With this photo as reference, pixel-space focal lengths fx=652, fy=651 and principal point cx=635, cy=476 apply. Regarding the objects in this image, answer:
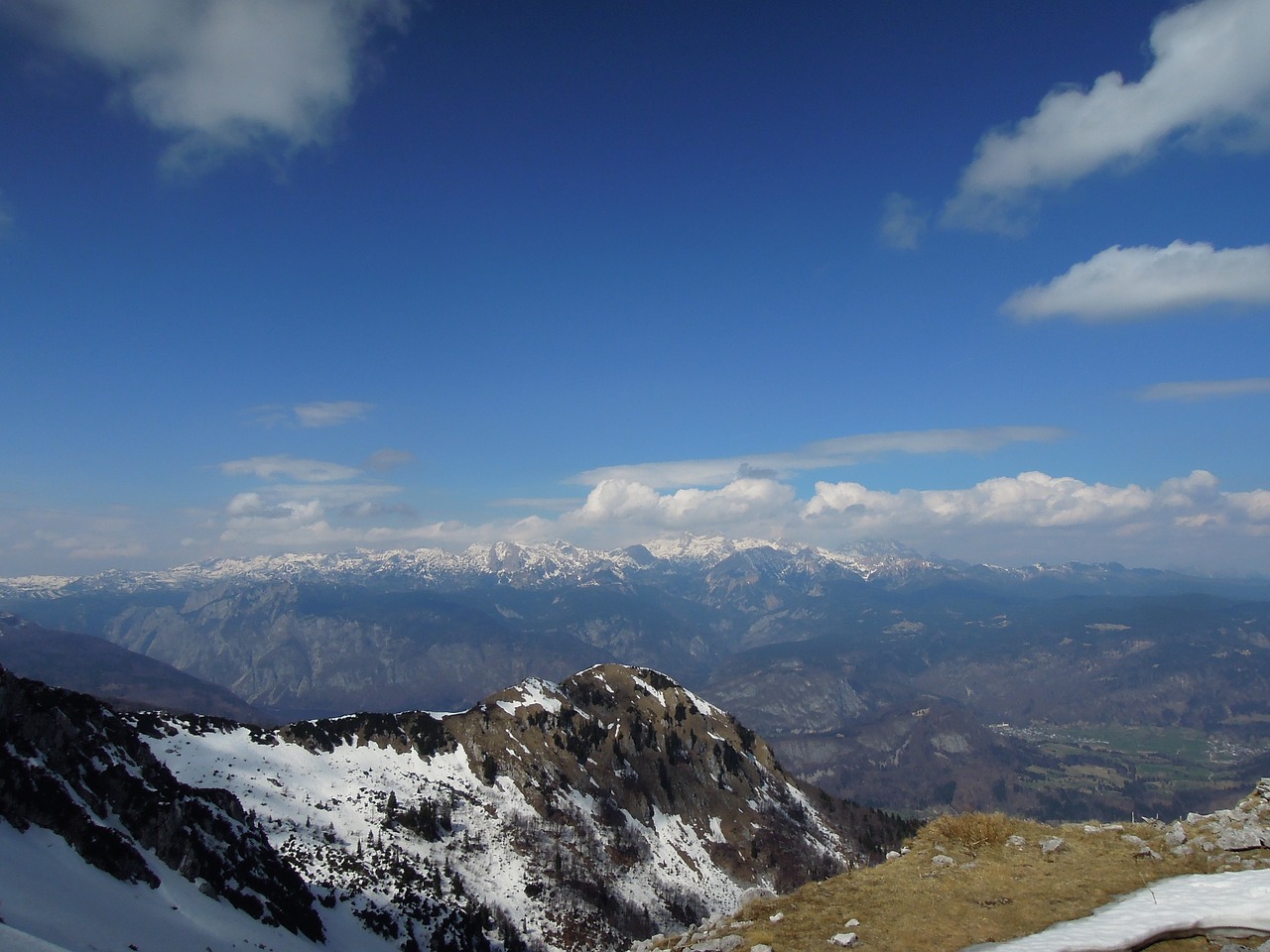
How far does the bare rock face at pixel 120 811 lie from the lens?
37531 mm

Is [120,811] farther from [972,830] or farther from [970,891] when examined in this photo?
[972,830]

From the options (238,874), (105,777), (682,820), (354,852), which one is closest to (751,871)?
(682,820)

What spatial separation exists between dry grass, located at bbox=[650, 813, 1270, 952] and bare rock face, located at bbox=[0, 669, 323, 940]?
38.8m

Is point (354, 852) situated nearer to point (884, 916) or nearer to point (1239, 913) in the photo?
point (884, 916)

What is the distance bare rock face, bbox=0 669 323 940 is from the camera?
37531 mm

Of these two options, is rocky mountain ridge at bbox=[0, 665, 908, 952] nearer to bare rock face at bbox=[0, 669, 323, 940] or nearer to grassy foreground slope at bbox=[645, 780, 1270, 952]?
bare rock face at bbox=[0, 669, 323, 940]

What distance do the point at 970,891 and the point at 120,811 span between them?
5816 centimetres

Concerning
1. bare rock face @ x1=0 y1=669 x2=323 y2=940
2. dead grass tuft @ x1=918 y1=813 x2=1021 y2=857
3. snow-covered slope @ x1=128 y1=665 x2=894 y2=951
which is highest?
dead grass tuft @ x1=918 y1=813 x2=1021 y2=857

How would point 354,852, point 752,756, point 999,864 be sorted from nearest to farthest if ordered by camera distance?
point 999,864
point 354,852
point 752,756

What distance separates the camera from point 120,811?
49.2 metres

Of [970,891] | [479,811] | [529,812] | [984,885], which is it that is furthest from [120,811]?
[529,812]

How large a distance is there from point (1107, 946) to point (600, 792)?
156256 mm

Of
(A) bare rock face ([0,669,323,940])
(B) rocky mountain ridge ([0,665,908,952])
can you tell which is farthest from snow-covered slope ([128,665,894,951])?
(A) bare rock face ([0,669,323,940])

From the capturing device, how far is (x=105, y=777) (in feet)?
177
